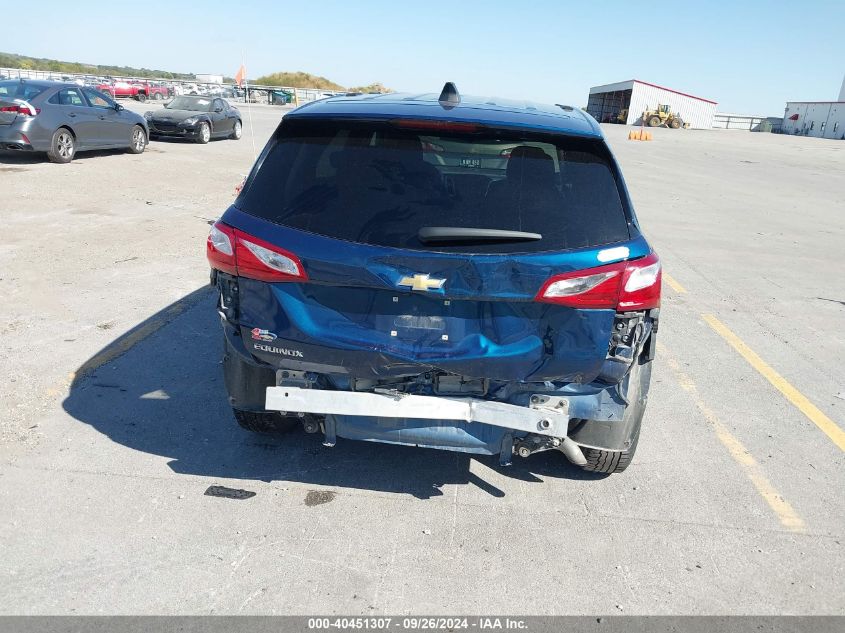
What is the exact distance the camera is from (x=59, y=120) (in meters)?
14.4

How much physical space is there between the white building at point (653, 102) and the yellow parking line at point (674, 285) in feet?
214

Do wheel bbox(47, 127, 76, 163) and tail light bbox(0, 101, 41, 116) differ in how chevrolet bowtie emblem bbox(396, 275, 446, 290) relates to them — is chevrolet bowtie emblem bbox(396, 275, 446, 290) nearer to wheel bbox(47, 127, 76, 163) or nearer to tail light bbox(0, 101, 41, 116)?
tail light bbox(0, 101, 41, 116)

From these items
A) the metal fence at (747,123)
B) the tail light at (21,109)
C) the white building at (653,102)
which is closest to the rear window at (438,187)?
the tail light at (21,109)

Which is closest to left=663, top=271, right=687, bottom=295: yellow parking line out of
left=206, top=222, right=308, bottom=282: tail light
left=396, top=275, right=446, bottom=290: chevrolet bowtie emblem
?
left=396, top=275, right=446, bottom=290: chevrolet bowtie emblem

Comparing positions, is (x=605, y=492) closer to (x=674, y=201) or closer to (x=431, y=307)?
→ (x=431, y=307)

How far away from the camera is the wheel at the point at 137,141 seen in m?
17.1

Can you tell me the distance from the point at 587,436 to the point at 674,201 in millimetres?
13820

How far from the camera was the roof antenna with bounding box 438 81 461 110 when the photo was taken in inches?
144

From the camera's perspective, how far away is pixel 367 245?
3041 mm

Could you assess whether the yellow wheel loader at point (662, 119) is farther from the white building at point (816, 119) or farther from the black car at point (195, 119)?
the black car at point (195, 119)

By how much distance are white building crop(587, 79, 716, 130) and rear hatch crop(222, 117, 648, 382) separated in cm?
7094

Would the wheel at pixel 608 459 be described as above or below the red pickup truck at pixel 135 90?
below

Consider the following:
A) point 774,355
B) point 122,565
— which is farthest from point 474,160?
point 774,355

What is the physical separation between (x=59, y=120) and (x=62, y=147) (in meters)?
0.58
